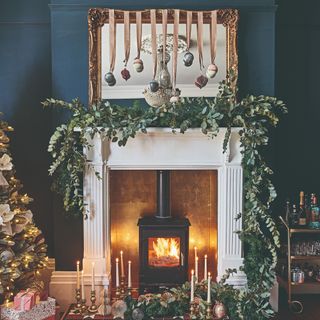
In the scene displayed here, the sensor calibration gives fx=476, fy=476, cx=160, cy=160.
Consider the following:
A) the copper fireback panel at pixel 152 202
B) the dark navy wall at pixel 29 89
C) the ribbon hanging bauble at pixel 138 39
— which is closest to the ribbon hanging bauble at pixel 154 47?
the ribbon hanging bauble at pixel 138 39

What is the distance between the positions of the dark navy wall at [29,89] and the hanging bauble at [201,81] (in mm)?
1516

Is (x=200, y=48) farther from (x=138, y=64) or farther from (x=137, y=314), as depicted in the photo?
(x=137, y=314)

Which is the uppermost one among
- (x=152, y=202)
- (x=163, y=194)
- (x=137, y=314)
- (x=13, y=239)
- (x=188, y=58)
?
(x=188, y=58)

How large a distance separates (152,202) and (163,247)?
48 cm

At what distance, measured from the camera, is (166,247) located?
14.6 feet

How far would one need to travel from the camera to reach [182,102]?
159 inches

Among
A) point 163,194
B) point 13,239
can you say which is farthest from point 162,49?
point 13,239

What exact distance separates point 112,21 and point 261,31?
133cm

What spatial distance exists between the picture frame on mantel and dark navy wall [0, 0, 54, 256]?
728 millimetres

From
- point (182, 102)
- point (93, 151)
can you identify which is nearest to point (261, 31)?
point (182, 102)

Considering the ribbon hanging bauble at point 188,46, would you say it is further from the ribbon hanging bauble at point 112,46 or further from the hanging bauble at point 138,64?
the ribbon hanging bauble at point 112,46

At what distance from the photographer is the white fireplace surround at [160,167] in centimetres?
420

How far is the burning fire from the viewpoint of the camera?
4.44 m

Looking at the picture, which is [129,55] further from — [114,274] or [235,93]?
[114,274]
